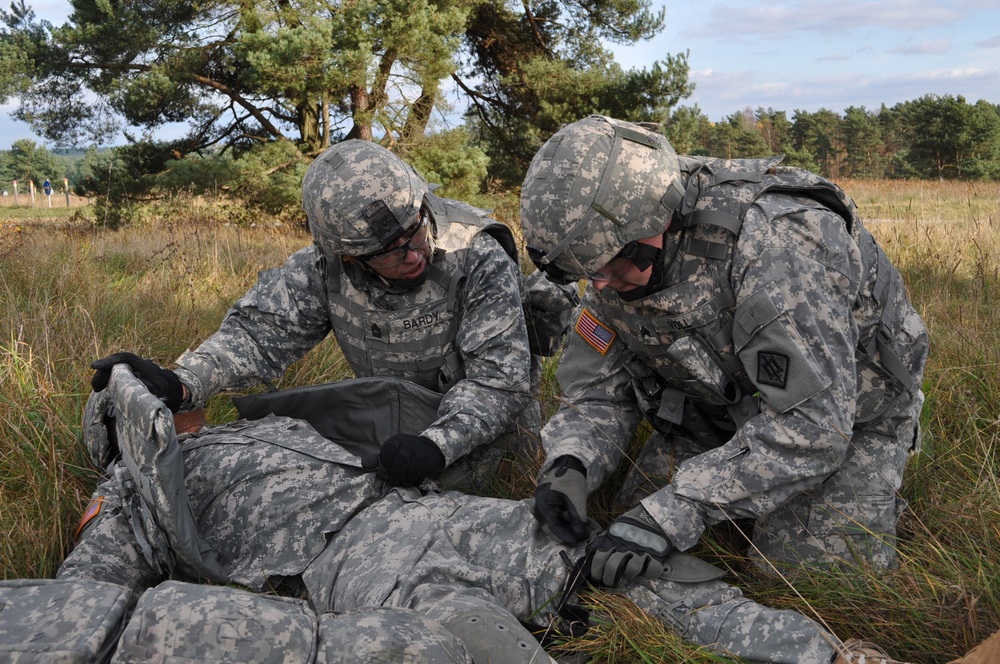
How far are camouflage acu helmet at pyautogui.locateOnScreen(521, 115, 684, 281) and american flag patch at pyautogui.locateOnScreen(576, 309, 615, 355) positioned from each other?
19.7 inches

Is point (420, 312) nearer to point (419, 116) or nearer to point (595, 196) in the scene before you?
point (595, 196)

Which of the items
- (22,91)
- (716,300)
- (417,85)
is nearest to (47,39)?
(22,91)

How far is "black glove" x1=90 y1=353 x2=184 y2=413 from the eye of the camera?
10.5 ft

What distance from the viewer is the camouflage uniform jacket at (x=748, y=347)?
2439 millimetres

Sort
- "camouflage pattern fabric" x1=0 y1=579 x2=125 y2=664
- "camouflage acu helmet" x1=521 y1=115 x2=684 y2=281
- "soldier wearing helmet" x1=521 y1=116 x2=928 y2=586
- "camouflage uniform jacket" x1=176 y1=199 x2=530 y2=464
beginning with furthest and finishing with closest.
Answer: "camouflage uniform jacket" x1=176 y1=199 x2=530 y2=464 < "camouflage acu helmet" x1=521 y1=115 x2=684 y2=281 < "soldier wearing helmet" x1=521 y1=116 x2=928 y2=586 < "camouflage pattern fabric" x1=0 y1=579 x2=125 y2=664

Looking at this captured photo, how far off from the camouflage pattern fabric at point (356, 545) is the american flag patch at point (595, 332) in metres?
0.66

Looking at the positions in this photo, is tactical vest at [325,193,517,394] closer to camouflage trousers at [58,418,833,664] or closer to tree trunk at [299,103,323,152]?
camouflage trousers at [58,418,833,664]

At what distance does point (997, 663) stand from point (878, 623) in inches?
16.6

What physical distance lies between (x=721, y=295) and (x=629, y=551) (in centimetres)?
87

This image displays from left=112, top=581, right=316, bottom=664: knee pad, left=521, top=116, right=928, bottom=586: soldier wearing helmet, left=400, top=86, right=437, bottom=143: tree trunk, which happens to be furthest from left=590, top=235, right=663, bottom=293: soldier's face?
left=400, top=86, right=437, bottom=143: tree trunk

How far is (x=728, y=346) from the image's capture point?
9.09 ft

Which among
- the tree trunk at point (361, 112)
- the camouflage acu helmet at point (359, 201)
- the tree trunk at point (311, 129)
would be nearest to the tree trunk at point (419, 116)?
the tree trunk at point (361, 112)

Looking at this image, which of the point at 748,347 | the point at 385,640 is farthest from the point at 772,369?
the point at 385,640

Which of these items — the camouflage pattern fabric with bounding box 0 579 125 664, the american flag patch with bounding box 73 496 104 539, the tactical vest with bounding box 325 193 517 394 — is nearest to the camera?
the camouflage pattern fabric with bounding box 0 579 125 664
